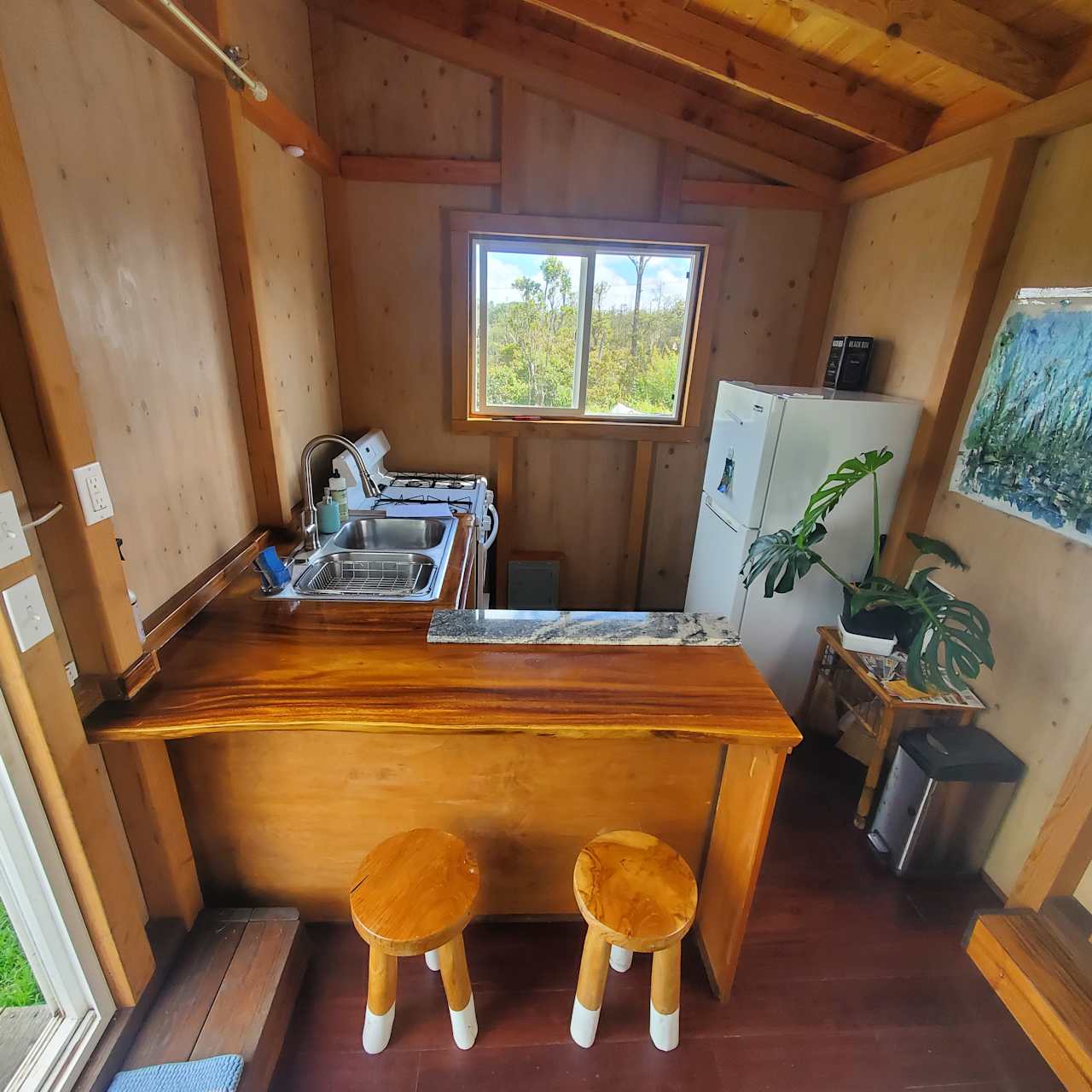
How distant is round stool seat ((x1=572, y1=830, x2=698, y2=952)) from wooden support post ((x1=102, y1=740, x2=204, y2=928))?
95cm

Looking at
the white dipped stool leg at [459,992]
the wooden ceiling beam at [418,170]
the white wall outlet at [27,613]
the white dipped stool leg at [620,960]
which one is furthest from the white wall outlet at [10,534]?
the wooden ceiling beam at [418,170]

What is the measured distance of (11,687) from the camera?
0.94 meters

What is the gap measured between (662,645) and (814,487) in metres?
1.18

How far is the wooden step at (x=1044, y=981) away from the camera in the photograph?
96cm

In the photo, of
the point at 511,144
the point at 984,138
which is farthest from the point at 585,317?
the point at 984,138

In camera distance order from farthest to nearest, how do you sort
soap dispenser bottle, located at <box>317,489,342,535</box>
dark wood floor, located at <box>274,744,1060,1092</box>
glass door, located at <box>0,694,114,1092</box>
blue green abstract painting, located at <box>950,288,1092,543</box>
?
soap dispenser bottle, located at <box>317,489,342,535</box> → blue green abstract painting, located at <box>950,288,1092,543</box> → dark wood floor, located at <box>274,744,1060,1092</box> → glass door, located at <box>0,694,114,1092</box>

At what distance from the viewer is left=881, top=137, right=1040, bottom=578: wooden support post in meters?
1.82

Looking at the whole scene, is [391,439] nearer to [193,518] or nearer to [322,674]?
[193,518]

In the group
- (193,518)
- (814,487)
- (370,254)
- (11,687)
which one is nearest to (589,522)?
(814,487)

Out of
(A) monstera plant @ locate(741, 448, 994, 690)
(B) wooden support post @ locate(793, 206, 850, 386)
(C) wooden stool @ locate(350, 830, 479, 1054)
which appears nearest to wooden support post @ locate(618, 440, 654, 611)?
(B) wooden support post @ locate(793, 206, 850, 386)

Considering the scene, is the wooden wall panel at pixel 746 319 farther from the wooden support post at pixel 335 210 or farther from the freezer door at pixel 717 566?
the wooden support post at pixel 335 210

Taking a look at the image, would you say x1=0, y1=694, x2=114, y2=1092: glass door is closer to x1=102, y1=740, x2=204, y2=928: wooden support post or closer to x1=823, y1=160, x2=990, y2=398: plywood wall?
x1=102, y1=740, x2=204, y2=928: wooden support post

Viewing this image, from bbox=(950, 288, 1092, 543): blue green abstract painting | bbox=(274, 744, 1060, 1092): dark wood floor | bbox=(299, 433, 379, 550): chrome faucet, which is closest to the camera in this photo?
bbox=(274, 744, 1060, 1092): dark wood floor

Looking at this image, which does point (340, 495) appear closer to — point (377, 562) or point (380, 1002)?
point (377, 562)
